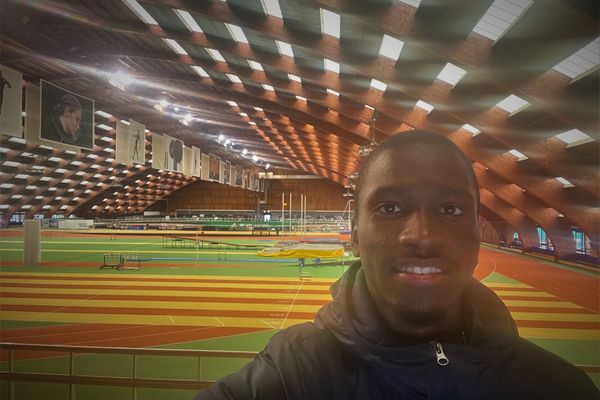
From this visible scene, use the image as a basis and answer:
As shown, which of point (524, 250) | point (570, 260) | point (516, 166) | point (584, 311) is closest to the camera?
point (584, 311)

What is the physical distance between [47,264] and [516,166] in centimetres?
1865

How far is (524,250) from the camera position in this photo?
1769 centimetres

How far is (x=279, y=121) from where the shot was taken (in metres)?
19.5

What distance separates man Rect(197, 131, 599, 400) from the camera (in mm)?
1120

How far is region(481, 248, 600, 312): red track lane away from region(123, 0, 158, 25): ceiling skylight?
1370cm

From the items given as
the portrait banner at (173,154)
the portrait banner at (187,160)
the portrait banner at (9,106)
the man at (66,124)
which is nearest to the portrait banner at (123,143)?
the portrait banner at (173,154)

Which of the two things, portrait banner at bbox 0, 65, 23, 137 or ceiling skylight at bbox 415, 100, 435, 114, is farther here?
ceiling skylight at bbox 415, 100, 435, 114

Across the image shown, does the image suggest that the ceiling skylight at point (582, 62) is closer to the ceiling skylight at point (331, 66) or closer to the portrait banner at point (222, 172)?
the ceiling skylight at point (331, 66)

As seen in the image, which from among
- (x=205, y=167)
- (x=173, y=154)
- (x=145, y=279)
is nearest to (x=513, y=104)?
(x=145, y=279)

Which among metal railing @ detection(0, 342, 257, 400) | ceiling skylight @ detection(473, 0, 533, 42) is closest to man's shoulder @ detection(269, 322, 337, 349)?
metal railing @ detection(0, 342, 257, 400)

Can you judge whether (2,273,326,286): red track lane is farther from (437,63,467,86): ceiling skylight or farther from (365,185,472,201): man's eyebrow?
(365,185,472,201): man's eyebrow

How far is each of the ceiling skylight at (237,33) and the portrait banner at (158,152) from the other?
929 centimetres

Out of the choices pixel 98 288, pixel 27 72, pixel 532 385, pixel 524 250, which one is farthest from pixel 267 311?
pixel 27 72

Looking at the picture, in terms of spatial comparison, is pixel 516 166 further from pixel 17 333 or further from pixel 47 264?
pixel 47 264
